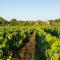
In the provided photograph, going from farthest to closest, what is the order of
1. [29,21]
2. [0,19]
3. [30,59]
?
[29,21] < [0,19] < [30,59]

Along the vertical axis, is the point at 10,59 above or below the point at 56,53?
below

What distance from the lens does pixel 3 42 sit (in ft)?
65.1

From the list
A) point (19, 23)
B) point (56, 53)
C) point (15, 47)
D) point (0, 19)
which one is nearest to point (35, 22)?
point (19, 23)

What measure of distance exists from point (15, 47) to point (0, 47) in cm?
581

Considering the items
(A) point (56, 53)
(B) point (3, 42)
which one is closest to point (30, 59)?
(B) point (3, 42)

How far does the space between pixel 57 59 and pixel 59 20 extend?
97146mm

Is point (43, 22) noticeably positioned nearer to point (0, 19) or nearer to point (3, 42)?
point (0, 19)

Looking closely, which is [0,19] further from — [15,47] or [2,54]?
[2,54]

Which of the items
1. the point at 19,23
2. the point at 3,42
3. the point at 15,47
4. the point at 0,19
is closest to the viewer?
Answer: the point at 3,42

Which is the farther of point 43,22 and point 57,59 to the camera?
point 43,22

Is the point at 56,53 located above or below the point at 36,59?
above

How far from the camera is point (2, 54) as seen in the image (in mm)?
17891

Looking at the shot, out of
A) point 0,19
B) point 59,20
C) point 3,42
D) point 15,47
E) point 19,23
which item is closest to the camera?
point 3,42

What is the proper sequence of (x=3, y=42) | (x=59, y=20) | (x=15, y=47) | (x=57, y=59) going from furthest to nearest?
1. (x=59, y=20)
2. (x=15, y=47)
3. (x=3, y=42)
4. (x=57, y=59)
